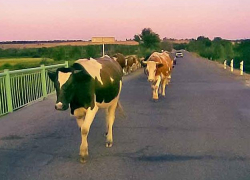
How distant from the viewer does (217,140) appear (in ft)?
27.1

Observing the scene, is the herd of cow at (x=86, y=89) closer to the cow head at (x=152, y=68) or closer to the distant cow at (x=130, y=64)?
the cow head at (x=152, y=68)

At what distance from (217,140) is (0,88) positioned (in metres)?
6.62

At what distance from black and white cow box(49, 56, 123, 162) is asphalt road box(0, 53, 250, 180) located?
567 mm

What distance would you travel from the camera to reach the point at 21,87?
44.0ft

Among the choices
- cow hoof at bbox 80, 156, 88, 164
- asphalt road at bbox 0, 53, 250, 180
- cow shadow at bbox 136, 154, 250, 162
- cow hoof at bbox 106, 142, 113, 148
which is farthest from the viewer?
cow hoof at bbox 106, 142, 113, 148

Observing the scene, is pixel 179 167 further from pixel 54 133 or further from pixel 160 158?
pixel 54 133

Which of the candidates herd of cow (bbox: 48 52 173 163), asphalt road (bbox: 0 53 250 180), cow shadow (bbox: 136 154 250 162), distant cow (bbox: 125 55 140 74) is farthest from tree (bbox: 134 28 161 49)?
cow shadow (bbox: 136 154 250 162)

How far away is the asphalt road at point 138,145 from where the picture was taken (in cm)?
615

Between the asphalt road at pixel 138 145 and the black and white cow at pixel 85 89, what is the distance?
0.57 meters

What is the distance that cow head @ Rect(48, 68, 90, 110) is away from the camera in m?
6.28

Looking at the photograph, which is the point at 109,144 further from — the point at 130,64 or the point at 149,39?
the point at 149,39

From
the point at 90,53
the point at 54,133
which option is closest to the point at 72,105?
the point at 54,133

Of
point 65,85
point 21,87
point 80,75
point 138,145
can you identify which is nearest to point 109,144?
point 138,145

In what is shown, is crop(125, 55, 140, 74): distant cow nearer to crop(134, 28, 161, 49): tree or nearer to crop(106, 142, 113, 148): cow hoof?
crop(106, 142, 113, 148): cow hoof
